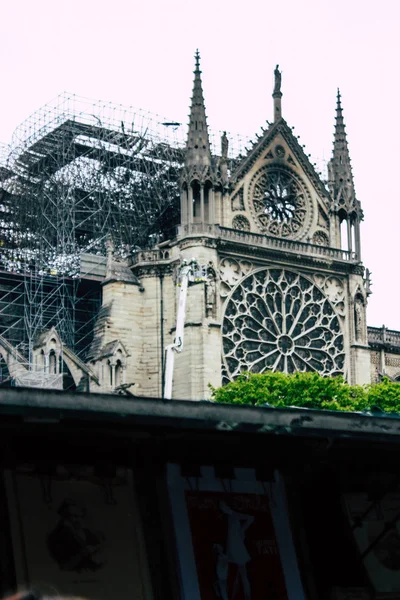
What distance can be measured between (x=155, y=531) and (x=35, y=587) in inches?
54.5

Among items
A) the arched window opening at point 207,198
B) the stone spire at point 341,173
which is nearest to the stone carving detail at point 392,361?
the stone spire at point 341,173

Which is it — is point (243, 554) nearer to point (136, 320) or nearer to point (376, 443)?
point (376, 443)

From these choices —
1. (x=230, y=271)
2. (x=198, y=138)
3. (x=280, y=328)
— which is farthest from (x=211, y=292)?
(x=198, y=138)

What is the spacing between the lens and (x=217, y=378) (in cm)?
5559

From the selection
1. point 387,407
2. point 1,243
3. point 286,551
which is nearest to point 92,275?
point 1,243

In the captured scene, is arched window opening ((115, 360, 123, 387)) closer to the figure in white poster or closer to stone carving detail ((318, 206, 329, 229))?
stone carving detail ((318, 206, 329, 229))

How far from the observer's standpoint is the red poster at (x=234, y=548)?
12109mm

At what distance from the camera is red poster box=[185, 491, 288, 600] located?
12.1 meters

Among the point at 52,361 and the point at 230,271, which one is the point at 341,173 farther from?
the point at 52,361

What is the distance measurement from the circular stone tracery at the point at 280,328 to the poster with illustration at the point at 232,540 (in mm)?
43784

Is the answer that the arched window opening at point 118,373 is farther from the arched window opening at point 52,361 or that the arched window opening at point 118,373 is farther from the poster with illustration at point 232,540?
the poster with illustration at point 232,540

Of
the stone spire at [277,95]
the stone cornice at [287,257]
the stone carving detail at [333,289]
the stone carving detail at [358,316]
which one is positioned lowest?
the stone carving detail at [358,316]

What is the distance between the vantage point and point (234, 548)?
12305 mm

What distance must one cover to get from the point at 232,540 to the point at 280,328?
46813mm
